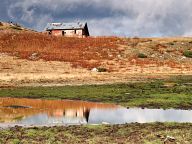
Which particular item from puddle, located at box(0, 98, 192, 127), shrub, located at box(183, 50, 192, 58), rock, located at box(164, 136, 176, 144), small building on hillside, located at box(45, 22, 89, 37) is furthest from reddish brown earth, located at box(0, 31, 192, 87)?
rock, located at box(164, 136, 176, 144)

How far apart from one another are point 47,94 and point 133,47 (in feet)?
194

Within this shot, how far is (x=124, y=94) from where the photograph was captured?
47406 mm

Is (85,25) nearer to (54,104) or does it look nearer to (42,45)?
(42,45)

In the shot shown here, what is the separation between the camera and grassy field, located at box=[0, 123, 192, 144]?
21.7m

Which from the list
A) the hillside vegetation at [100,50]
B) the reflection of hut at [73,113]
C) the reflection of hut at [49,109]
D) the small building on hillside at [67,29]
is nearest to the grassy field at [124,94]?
the reflection of hut at [49,109]

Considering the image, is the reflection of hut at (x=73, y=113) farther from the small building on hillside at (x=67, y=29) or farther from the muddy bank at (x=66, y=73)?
the small building on hillside at (x=67, y=29)

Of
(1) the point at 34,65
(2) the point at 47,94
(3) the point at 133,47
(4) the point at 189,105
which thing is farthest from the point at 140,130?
(3) the point at 133,47

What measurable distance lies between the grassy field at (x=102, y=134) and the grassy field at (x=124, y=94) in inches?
500

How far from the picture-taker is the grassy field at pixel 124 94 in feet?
133

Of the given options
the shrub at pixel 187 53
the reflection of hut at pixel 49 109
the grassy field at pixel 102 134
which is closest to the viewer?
the grassy field at pixel 102 134

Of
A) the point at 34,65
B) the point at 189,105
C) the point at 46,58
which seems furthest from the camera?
the point at 46,58

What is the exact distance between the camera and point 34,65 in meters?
83.2

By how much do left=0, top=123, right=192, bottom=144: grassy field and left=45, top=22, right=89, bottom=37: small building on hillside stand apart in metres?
114

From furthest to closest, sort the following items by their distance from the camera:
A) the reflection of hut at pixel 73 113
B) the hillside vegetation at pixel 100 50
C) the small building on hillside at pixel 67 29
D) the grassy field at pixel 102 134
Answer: the small building on hillside at pixel 67 29 → the hillside vegetation at pixel 100 50 → the reflection of hut at pixel 73 113 → the grassy field at pixel 102 134
